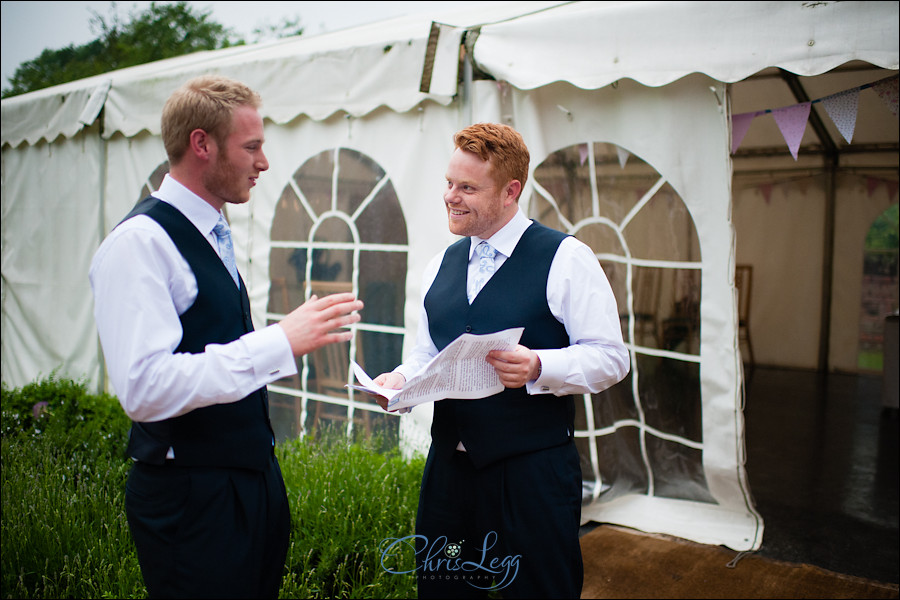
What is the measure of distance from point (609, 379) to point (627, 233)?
2073 millimetres

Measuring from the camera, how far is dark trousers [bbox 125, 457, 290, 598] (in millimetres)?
1482

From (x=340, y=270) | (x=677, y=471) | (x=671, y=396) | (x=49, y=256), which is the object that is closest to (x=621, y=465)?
(x=677, y=471)

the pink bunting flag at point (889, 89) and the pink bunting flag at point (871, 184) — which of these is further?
the pink bunting flag at point (871, 184)

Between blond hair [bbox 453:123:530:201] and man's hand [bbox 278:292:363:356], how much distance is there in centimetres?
62

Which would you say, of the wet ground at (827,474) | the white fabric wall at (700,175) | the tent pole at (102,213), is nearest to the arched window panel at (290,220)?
the white fabric wall at (700,175)

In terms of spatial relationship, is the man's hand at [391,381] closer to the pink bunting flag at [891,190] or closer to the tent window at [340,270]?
the tent window at [340,270]

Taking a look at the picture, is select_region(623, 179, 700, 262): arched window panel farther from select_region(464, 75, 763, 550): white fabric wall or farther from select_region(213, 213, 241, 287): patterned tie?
select_region(213, 213, 241, 287): patterned tie

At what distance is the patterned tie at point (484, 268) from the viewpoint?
193 centimetres

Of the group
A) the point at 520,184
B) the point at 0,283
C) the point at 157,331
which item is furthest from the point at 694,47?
the point at 0,283

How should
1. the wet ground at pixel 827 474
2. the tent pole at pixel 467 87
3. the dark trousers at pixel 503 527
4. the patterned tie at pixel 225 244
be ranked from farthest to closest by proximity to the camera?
the tent pole at pixel 467 87 → the wet ground at pixel 827 474 → the dark trousers at pixel 503 527 → the patterned tie at pixel 225 244

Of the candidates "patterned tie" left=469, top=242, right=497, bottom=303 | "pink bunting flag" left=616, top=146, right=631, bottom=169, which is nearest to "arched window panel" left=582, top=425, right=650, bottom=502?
"pink bunting flag" left=616, top=146, right=631, bottom=169

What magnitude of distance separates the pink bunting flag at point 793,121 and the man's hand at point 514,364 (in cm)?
237

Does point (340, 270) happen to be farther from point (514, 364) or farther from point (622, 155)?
point (514, 364)

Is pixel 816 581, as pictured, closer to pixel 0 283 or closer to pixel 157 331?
pixel 157 331
